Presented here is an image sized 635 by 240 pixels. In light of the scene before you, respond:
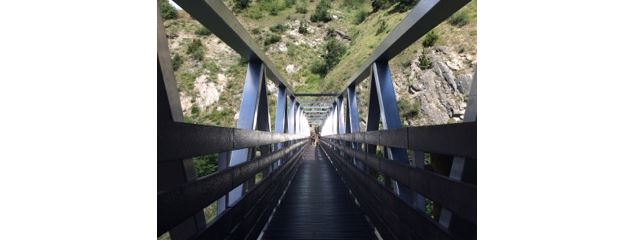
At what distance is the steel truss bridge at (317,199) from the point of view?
1621mm

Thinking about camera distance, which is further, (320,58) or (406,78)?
(320,58)

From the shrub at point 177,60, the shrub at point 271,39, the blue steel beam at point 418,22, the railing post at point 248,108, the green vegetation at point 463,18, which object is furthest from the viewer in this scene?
the shrub at point 271,39

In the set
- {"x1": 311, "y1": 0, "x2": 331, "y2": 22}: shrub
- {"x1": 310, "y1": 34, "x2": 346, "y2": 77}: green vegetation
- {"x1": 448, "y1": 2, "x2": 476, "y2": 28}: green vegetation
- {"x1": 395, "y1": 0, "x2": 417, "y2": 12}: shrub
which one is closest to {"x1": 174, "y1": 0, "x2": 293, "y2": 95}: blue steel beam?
{"x1": 448, "y1": 2, "x2": 476, "y2": 28}: green vegetation

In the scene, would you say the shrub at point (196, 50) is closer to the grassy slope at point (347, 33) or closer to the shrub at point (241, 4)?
the grassy slope at point (347, 33)

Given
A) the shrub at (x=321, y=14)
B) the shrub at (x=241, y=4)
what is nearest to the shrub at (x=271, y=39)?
the shrub at (x=241, y=4)

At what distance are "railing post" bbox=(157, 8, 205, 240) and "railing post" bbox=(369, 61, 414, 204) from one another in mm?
1947

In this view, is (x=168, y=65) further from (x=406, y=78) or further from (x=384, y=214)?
(x=406, y=78)

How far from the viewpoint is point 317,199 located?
20.5ft

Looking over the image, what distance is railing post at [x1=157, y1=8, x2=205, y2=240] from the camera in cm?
184

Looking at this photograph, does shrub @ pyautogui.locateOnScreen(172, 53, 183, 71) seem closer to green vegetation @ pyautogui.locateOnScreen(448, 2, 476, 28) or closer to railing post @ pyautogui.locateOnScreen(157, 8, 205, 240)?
green vegetation @ pyautogui.locateOnScreen(448, 2, 476, 28)

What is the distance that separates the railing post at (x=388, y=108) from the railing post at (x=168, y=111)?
1.95 metres

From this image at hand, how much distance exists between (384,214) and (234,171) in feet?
3.78
